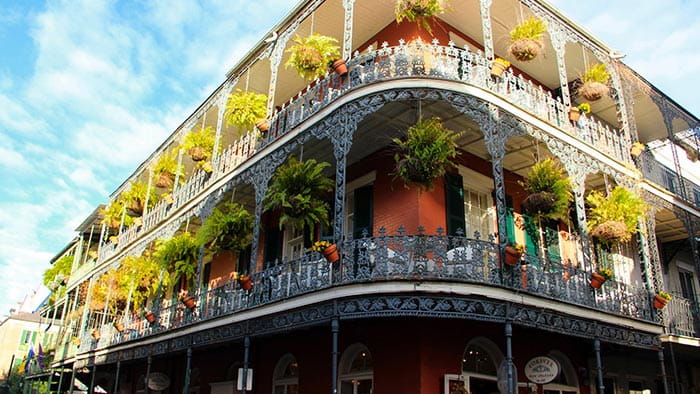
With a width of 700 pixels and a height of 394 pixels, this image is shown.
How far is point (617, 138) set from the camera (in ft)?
37.7

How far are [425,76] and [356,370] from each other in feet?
17.1

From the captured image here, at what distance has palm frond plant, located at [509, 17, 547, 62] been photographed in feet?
31.4

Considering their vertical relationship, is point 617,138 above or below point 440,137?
above

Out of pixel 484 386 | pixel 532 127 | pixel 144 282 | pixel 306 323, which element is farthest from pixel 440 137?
pixel 144 282

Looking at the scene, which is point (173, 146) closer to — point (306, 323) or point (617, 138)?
point (306, 323)

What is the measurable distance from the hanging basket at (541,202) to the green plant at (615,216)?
3.61 ft

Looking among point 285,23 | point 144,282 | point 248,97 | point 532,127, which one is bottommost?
point 144,282

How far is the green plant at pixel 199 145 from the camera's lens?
1470 cm

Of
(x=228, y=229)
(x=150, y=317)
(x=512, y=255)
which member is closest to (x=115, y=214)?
(x=150, y=317)

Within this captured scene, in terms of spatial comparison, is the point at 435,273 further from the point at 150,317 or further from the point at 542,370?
the point at 150,317

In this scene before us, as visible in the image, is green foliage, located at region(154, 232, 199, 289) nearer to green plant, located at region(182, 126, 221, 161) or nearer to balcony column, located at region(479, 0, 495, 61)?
green plant, located at region(182, 126, 221, 161)

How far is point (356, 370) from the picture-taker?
9.48 metres

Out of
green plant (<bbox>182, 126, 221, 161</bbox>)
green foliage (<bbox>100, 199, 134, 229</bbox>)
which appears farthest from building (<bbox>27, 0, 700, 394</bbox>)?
green foliage (<bbox>100, 199, 134, 229</bbox>)

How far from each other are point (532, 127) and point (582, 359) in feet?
16.4
